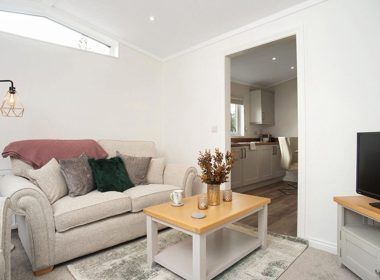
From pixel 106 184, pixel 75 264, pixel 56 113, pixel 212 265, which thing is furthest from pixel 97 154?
pixel 212 265

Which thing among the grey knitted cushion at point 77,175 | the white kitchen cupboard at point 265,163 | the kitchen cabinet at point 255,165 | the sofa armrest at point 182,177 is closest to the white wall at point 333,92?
the sofa armrest at point 182,177

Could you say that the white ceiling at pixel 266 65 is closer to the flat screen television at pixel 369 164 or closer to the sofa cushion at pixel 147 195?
the flat screen television at pixel 369 164

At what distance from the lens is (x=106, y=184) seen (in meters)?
2.37

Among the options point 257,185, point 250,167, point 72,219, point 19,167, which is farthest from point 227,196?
point 257,185

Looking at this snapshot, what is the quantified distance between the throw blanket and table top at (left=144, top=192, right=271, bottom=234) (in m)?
1.29

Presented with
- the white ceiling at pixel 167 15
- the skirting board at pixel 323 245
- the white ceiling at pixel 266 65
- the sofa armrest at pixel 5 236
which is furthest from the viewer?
the white ceiling at pixel 266 65

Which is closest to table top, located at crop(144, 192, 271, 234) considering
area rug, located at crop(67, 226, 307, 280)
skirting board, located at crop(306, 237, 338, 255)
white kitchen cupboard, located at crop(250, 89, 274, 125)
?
area rug, located at crop(67, 226, 307, 280)

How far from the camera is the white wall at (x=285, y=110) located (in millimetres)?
5539

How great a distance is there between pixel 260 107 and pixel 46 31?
14.3 feet

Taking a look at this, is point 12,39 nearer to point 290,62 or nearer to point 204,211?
point 204,211

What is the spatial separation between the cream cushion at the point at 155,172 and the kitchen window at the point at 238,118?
8.87 ft

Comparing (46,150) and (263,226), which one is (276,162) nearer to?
(263,226)

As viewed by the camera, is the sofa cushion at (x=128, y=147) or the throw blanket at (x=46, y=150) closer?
the throw blanket at (x=46, y=150)

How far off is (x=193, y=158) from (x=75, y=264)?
2050 mm
